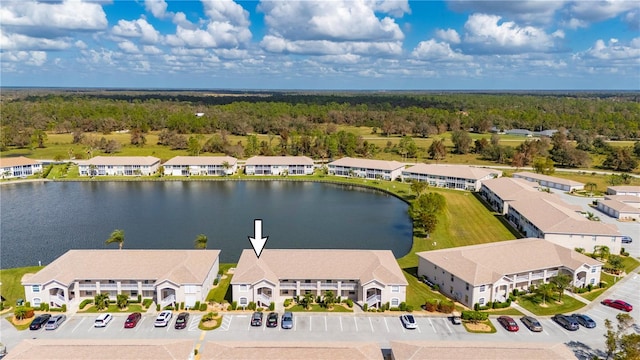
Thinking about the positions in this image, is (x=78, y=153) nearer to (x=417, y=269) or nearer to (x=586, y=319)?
(x=417, y=269)

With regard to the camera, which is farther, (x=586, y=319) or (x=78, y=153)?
(x=78, y=153)

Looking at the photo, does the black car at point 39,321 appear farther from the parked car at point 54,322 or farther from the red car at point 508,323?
the red car at point 508,323

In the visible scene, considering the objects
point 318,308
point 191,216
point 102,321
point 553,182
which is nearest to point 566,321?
point 318,308

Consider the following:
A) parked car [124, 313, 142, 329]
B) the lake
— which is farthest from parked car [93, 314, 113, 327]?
the lake

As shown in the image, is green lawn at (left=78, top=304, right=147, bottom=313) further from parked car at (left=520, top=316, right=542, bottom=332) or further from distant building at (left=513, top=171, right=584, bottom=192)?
distant building at (left=513, top=171, right=584, bottom=192)

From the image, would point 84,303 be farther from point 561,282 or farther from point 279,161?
point 279,161

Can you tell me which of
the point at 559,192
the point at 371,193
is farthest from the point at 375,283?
the point at 559,192

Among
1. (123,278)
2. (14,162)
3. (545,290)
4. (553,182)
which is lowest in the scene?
(545,290)
